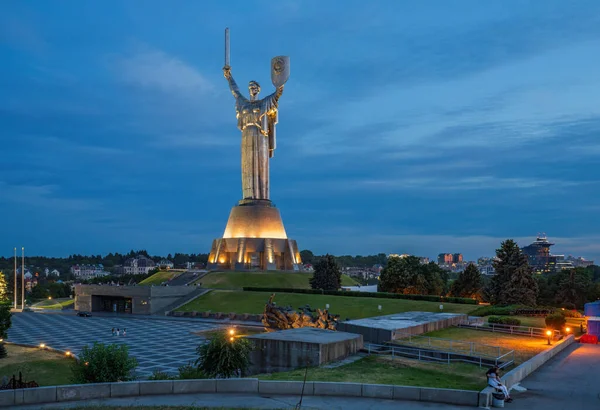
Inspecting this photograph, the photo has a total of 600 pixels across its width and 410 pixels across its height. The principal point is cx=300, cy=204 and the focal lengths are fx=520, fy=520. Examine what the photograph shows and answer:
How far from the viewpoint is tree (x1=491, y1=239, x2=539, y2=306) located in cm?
4309

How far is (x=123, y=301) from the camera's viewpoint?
5544 centimetres

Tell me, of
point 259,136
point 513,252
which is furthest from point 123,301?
point 513,252

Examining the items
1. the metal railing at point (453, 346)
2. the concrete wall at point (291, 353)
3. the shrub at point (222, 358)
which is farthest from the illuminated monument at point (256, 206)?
the shrub at point (222, 358)

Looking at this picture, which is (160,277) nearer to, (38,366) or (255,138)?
(255,138)

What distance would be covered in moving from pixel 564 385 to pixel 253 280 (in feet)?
147

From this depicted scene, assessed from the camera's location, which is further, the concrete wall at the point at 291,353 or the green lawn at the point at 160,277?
the green lawn at the point at 160,277

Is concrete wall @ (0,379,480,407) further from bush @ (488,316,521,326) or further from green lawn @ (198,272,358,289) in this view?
green lawn @ (198,272,358,289)

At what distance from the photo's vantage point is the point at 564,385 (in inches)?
622

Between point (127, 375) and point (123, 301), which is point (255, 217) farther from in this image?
point (127, 375)

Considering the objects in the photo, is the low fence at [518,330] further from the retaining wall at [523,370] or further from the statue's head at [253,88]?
the statue's head at [253,88]

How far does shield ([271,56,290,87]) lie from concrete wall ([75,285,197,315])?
92.1 feet

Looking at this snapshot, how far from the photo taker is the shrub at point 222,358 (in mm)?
15805

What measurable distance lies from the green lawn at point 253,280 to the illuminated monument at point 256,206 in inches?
126

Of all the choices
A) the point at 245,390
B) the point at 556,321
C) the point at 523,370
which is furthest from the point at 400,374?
the point at 556,321
